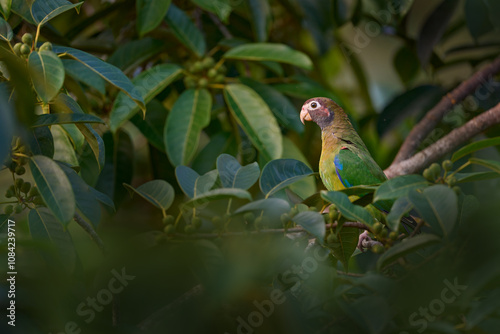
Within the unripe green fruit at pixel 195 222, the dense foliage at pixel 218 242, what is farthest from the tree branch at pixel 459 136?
the unripe green fruit at pixel 195 222

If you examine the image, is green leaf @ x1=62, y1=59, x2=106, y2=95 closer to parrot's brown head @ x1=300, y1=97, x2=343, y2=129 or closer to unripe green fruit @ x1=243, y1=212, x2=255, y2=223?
unripe green fruit @ x1=243, y1=212, x2=255, y2=223

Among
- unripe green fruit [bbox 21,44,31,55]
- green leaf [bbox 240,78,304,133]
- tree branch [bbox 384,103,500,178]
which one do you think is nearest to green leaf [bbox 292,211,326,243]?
unripe green fruit [bbox 21,44,31,55]

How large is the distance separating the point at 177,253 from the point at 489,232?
2.28 feet

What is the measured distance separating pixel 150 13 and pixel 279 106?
2.42ft

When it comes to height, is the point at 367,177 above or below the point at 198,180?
below

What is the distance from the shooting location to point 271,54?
94.1 inches

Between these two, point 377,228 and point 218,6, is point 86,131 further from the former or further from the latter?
point 218,6

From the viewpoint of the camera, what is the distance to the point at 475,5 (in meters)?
2.67

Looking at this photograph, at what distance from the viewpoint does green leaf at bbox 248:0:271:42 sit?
259cm

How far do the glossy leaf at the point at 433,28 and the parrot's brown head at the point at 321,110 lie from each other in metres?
0.91

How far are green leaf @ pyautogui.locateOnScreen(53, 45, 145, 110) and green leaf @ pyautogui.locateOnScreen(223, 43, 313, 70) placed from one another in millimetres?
976

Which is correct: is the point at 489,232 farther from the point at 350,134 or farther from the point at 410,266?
the point at 350,134

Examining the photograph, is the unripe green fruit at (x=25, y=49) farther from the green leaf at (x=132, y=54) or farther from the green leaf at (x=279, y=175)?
the green leaf at (x=132, y=54)

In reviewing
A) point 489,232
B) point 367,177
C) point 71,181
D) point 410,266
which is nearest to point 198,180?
point 71,181
